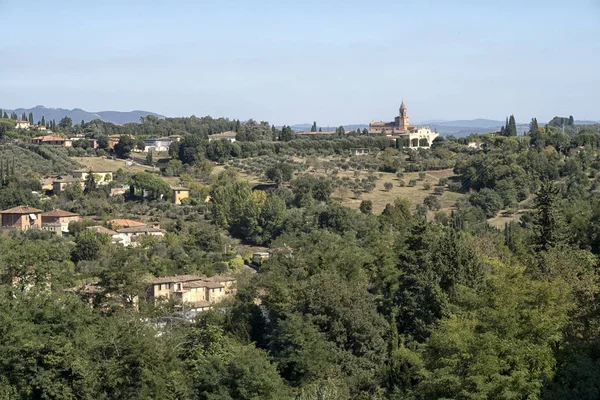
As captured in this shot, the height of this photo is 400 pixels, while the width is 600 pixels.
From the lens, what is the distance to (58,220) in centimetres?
4500

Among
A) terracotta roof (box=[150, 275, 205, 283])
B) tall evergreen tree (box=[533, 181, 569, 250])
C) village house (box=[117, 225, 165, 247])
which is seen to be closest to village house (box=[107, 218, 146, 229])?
village house (box=[117, 225, 165, 247])

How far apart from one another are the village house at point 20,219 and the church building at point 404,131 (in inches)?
1846

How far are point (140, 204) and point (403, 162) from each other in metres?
24.3

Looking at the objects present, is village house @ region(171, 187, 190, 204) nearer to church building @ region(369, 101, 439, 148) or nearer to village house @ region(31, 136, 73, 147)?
village house @ region(31, 136, 73, 147)

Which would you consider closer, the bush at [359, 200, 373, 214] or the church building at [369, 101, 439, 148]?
the bush at [359, 200, 373, 214]

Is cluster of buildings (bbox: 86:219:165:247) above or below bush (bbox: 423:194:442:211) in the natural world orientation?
below

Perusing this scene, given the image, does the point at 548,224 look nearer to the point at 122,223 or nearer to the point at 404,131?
the point at 122,223

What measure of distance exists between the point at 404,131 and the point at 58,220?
65967mm

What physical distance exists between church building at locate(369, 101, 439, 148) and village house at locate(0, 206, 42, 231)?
46.9m

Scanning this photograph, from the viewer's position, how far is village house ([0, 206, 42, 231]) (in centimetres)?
4519

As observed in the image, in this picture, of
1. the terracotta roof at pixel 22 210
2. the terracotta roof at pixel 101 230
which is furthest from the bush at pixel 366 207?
the terracotta roof at pixel 22 210

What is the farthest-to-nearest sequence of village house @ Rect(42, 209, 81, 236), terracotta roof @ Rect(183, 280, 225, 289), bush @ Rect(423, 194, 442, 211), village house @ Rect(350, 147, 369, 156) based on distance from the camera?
1. village house @ Rect(350, 147, 369, 156)
2. bush @ Rect(423, 194, 442, 211)
3. village house @ Rect(42, 209, 81, 236)
4. terracotta roof @ Rect(183, 280, 225, 289)

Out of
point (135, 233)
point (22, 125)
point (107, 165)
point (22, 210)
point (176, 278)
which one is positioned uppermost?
point (22, 125)

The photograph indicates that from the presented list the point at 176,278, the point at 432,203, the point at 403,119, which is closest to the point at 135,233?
the point at 176,278
